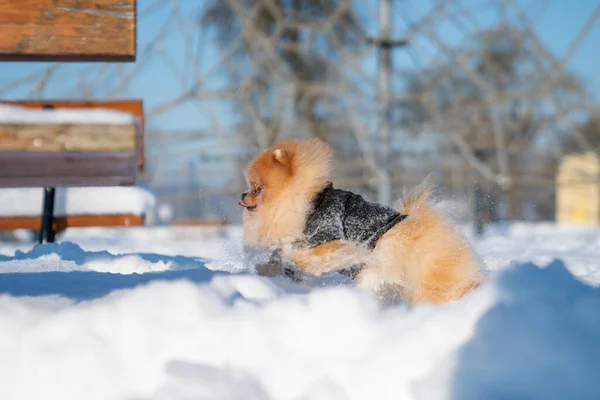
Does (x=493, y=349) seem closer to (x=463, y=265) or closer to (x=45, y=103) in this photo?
(x=463, y=265)

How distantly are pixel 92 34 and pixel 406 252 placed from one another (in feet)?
3.19

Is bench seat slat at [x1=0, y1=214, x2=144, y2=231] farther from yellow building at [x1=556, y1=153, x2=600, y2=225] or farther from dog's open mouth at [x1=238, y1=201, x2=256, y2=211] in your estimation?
yellow building at [x1=556, y1=153, x2=600, y2=225]

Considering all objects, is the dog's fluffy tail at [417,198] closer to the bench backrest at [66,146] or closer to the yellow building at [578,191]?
the bench backrest at [66,146]

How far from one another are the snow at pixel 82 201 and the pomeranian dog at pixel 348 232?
129 cm

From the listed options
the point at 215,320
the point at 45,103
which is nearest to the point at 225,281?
the point at 215,320

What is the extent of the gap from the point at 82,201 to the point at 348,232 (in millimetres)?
1862

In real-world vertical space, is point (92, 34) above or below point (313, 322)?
above

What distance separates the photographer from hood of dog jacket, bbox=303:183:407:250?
6.06ft

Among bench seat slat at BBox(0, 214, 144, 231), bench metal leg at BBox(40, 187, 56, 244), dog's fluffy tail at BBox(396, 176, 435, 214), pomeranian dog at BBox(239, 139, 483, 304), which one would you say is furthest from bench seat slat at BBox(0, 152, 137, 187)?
bench seat slat at BBox(0, 214, 144, 231)

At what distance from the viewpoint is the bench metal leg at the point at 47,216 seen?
2855mm

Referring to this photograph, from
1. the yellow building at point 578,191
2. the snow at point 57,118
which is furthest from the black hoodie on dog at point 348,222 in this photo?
the yellow building at point 578,191

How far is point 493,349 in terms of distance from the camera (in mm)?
1049

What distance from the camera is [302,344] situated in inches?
45.6

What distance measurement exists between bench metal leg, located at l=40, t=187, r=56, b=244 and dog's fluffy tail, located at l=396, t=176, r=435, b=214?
5.30 feet
